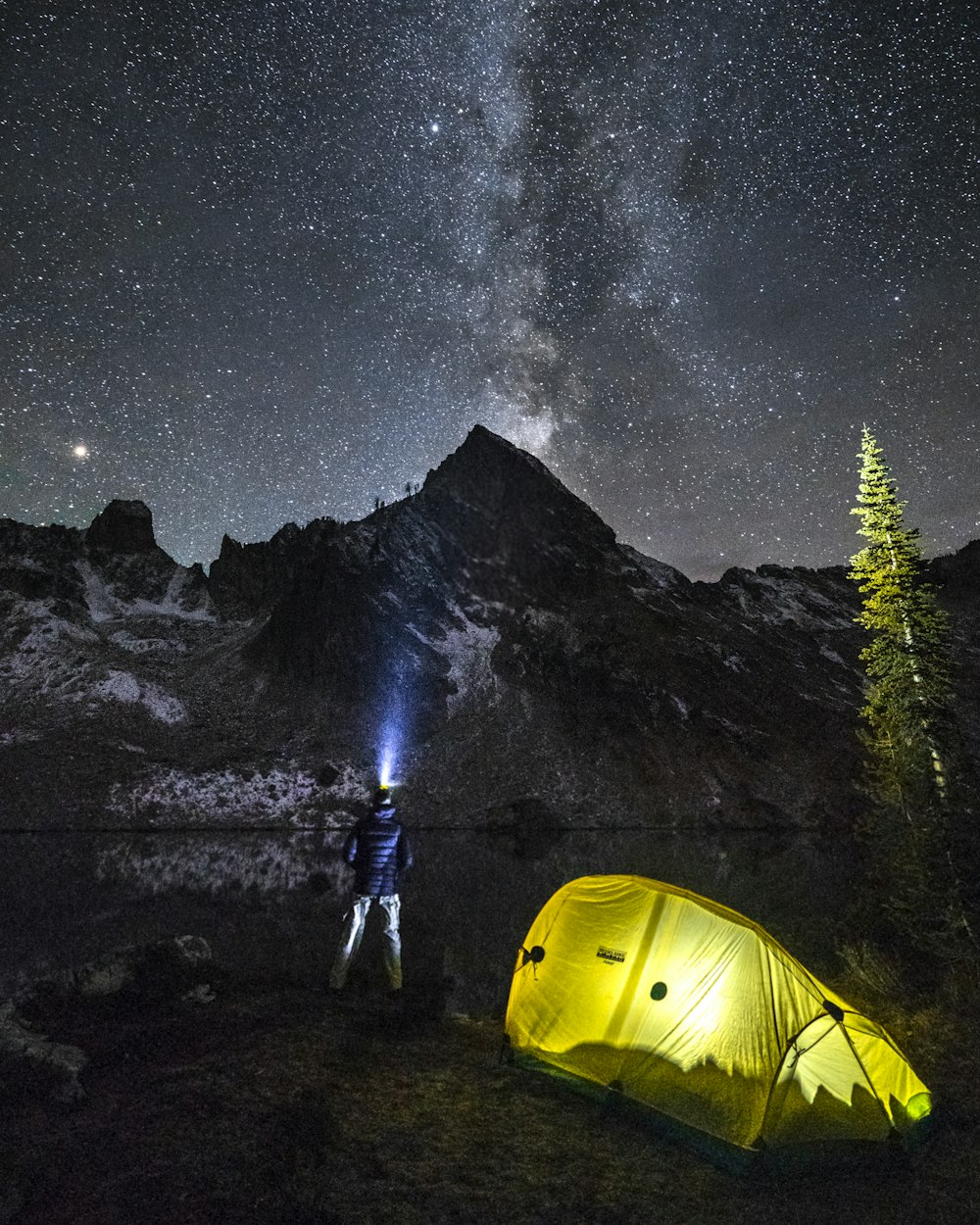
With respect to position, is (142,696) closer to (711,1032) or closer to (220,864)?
(220,864)

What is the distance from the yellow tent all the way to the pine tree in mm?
6730

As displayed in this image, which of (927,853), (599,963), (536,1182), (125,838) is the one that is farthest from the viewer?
(125,838)

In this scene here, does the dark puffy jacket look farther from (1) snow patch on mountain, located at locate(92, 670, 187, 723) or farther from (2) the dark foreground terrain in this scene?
(1) snow patch on mountain, located at locate(92, 670, 187, 723)

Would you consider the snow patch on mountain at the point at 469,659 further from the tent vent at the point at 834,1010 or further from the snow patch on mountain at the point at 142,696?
the tent vent at the point at 834,1010

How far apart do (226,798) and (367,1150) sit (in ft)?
158

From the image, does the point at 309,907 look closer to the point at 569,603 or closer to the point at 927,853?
the point at 927,853

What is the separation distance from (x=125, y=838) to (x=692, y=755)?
53119mm

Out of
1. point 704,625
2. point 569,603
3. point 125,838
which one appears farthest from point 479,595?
point 125,838

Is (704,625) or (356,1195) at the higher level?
(704,625)

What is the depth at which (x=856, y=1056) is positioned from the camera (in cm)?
716

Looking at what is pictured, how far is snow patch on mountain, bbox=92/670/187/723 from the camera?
62.4m

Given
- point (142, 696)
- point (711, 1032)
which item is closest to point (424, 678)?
point (142, 696)

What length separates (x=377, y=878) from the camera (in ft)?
37.0

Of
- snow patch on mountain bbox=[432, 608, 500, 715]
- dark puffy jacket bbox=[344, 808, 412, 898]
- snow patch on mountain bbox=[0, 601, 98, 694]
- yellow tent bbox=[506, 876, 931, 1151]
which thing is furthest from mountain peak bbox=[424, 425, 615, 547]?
yellow tent bbox=[506, 876, 931, 1151]
